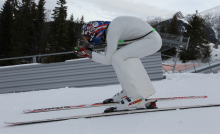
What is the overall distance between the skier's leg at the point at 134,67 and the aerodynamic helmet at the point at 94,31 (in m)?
0.40

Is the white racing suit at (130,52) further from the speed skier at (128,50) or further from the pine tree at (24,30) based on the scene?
the pine tree at (24,30)

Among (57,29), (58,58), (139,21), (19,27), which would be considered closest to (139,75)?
(139,21)

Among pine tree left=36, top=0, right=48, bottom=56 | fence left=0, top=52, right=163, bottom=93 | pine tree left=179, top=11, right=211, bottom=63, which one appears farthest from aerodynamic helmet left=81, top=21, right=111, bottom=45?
pine tree left=179, top=11, right=211, bottom=63

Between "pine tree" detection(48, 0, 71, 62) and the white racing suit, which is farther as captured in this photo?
"pine tree" detection(48, 0, 71, 62)

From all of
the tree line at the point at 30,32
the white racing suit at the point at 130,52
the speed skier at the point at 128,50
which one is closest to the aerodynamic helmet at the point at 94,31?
→ the speed skier at the point at 128,50

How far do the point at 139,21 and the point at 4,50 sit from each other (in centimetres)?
3482

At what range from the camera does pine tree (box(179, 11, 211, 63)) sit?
34.3 meters

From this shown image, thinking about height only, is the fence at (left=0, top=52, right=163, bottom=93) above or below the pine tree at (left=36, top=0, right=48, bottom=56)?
below

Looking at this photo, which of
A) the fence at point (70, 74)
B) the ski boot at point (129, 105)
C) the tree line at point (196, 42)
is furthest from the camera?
the tree line at point (196, 42)

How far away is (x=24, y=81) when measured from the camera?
6.62 m

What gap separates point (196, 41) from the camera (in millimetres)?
34719

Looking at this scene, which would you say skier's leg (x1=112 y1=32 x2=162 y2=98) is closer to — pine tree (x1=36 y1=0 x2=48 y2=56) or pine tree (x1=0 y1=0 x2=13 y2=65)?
pine tree (x1=0 y1=0 x2=13 y2=65)

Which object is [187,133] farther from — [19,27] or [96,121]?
[19,27]

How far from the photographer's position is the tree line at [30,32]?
3033 cm
